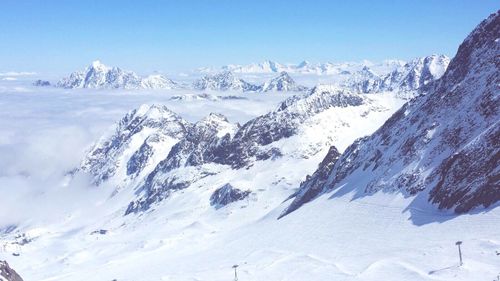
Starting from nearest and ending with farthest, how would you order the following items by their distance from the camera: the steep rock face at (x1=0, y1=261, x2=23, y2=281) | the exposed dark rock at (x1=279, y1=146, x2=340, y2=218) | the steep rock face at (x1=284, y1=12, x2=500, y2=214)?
the steep rock face at (x1=0, y1=261, x2=23, y2=281) < the steep rock face at (x1=284, y1=12, x2=500, y2=214) < the exposed dark rock at (x1=279, y1=146, x2=340, y2=218)

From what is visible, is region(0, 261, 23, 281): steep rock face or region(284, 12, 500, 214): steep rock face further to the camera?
region(284, 12, 500, 214): steep rock face

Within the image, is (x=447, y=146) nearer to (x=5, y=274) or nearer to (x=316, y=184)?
(x=316, y=184)

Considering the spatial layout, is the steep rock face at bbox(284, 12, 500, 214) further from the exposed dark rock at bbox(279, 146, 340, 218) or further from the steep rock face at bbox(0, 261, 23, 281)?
the steep rock face at bbox(0, 261, 23, 281)

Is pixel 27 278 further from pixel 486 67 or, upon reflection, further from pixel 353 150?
pixel 486 67

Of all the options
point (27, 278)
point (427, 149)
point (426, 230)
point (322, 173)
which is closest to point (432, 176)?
point (427, 149)

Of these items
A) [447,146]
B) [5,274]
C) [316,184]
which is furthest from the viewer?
[316,184]

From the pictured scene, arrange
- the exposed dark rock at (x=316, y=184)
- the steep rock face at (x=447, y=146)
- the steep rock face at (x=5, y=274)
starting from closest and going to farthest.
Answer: the steep rock face at (x=5, y=274) → the steep rock face at (x=447, y=146) → the exposed dark rock at (x=316, y=184)

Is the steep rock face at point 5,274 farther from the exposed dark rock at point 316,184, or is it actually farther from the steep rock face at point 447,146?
the exposed dark rock at point 316,184

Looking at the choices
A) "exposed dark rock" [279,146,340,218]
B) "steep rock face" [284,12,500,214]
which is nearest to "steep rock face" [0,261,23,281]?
"steep rock face" [284,12,500,214]

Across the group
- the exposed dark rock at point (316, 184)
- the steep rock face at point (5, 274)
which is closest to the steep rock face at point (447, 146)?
the exposed dark rock at point (316, 184)

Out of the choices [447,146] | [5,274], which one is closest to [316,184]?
[447,146]
